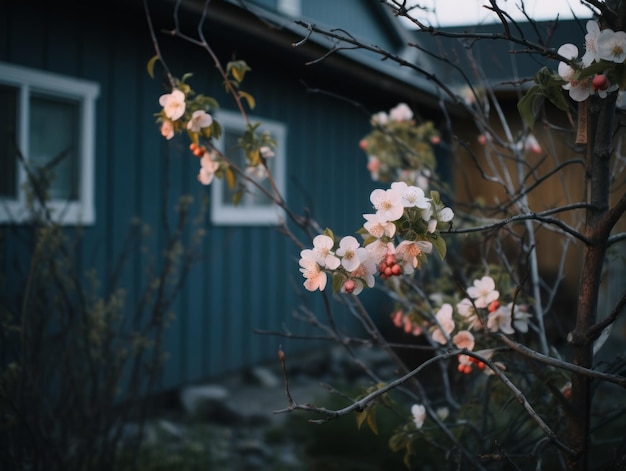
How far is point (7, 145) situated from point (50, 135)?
0.40 metres

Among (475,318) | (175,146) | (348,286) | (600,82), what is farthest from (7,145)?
(600,82)

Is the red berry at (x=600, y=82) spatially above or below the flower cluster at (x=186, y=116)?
below

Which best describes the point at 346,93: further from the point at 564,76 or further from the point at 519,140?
the point at 564,76

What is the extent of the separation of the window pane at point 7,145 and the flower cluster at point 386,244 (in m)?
3.64

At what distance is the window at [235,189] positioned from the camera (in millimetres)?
6484

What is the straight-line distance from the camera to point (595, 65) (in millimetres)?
1386

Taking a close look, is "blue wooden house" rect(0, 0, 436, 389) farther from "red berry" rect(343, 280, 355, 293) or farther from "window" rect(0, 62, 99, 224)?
"red berry" rect(343, 280, 355, 293)

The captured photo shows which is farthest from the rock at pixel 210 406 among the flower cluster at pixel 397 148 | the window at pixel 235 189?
the flower cluster at pixel 397 148


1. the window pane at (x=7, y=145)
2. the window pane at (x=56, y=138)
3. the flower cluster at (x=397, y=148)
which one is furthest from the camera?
the window pane at (x=56, y=138)

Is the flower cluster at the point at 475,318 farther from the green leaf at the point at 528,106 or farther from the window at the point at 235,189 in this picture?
the window at the point at 235,189

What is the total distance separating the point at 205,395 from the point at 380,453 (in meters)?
2.38

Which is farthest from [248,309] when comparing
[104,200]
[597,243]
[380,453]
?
[597,243]

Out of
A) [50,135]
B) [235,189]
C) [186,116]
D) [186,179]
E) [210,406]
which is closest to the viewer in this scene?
[186,116]

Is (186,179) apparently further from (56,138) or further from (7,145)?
(7,145)
